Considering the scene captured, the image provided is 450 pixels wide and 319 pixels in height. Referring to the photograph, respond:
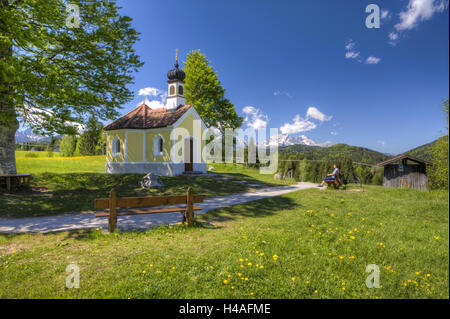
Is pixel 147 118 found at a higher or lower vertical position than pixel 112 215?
higher

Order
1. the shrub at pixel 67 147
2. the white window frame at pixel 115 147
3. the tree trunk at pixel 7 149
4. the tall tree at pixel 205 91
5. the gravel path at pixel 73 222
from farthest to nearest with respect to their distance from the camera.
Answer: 1. the shrub at pixel 67 147
2. the tall tree at pixel 205 91
3. the white window frame at pixel 115 147
4. the tree trunk at pixel 7 149
5. the gravel path at pixel 73 222

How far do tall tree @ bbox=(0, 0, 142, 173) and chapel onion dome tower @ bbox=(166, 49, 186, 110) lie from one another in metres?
6.22

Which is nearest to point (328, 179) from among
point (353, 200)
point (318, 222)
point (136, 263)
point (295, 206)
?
point (353, 200)

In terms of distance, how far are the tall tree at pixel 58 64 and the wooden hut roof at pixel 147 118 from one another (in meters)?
4.56

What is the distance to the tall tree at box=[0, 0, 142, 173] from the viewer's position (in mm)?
8797

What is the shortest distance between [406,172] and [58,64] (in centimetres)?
2554

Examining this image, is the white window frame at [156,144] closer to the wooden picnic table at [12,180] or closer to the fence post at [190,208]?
the wooden picnic table at [12,180]

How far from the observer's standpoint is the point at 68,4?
11.1 m

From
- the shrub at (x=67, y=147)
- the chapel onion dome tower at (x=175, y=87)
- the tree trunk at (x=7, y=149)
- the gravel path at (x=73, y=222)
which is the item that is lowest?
the gravel path at (x=73, y=222)

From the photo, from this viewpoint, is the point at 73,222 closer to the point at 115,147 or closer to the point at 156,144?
the point at 156,144

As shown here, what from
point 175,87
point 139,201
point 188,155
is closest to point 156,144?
point 188,155

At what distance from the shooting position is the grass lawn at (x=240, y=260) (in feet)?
→ 10.8

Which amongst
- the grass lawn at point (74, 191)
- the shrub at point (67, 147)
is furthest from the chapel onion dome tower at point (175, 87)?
the shrub at point (67, 147)

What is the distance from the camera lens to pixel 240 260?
13.3 feet
